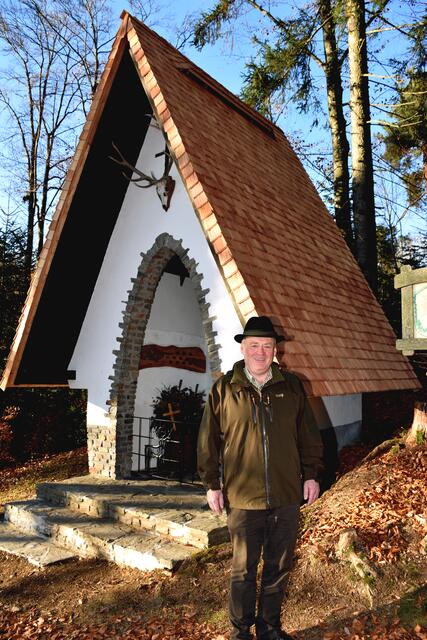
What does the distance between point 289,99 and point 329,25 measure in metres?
2.12

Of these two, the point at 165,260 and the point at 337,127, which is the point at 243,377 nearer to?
the point at 165,260

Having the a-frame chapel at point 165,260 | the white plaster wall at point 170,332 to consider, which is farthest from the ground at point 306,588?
the white plaster wall at point 170,332

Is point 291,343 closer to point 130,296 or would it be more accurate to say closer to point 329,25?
point 130,296

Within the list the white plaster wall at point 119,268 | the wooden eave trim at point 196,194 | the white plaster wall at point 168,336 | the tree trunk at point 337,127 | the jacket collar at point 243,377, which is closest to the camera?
the jacket collar at point 243,377

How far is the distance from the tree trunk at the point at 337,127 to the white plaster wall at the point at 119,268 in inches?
239

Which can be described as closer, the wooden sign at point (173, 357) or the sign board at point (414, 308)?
the sign board at point (414, 308)

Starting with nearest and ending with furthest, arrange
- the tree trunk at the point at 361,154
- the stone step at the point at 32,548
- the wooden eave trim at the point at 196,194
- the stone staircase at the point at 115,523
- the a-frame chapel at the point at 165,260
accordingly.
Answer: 1. the wooden eave trim at the point at 196,194
2. the stone staircase at the point at 115,523
3. the stone step at the point at 32,548
4. the a-frame chapel at the point at 165,260
5. the tree trunk at the point at 361,154

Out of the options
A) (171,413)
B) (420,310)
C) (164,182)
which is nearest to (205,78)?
(164,182)

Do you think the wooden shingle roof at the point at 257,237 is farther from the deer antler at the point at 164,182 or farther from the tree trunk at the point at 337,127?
the tree trunk at the point at 337,127

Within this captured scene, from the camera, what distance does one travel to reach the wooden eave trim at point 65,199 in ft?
22.6

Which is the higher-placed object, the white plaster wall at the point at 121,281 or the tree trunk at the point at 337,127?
the tree trunk at the point at 337,127

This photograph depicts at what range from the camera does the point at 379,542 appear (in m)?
4.45

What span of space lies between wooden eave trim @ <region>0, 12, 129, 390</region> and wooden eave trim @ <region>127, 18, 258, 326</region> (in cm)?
32

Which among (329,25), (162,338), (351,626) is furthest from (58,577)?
(329,25)
